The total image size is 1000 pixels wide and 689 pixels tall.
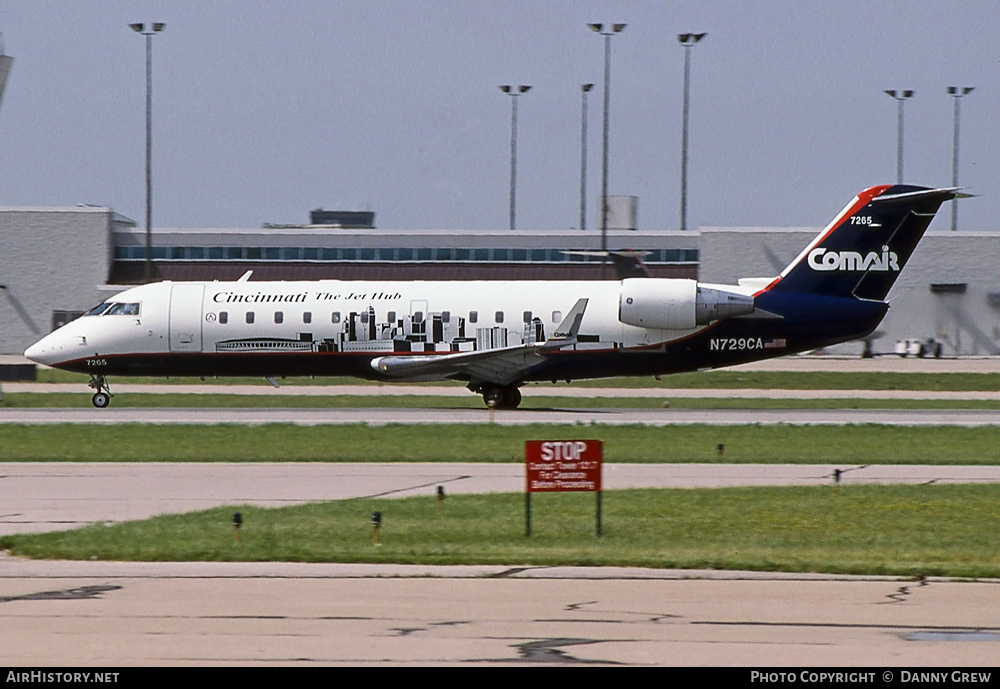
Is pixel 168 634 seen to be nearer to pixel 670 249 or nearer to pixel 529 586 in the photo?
pixel 529 586

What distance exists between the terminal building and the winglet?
96.6 feet

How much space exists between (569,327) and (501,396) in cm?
294

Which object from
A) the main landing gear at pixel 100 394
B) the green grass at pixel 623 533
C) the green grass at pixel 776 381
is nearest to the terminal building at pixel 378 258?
the green grass at pixel 776 381

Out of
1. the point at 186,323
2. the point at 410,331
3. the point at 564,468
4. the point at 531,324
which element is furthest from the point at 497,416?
the point at 564,468

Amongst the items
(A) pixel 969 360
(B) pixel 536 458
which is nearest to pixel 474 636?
(B) pixel 536 458

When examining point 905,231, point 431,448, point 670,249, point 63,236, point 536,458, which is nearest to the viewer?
point 536,458

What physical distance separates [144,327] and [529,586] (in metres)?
28.2

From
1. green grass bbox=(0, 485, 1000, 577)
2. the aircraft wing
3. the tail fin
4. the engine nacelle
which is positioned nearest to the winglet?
the aircraft wing

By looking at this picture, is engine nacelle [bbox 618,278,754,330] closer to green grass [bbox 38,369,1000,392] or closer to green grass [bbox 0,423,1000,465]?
green grass [bbox 0,423,1000,465]

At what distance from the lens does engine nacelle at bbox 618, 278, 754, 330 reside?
39.1 meters

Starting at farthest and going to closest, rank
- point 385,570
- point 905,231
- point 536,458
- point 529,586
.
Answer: point 905,231
point 536,458
point 385,570
point 529,586

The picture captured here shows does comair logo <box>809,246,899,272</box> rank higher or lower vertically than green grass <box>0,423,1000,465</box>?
higher

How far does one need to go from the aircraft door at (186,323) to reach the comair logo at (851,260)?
671 inches

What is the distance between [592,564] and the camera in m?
15.5
